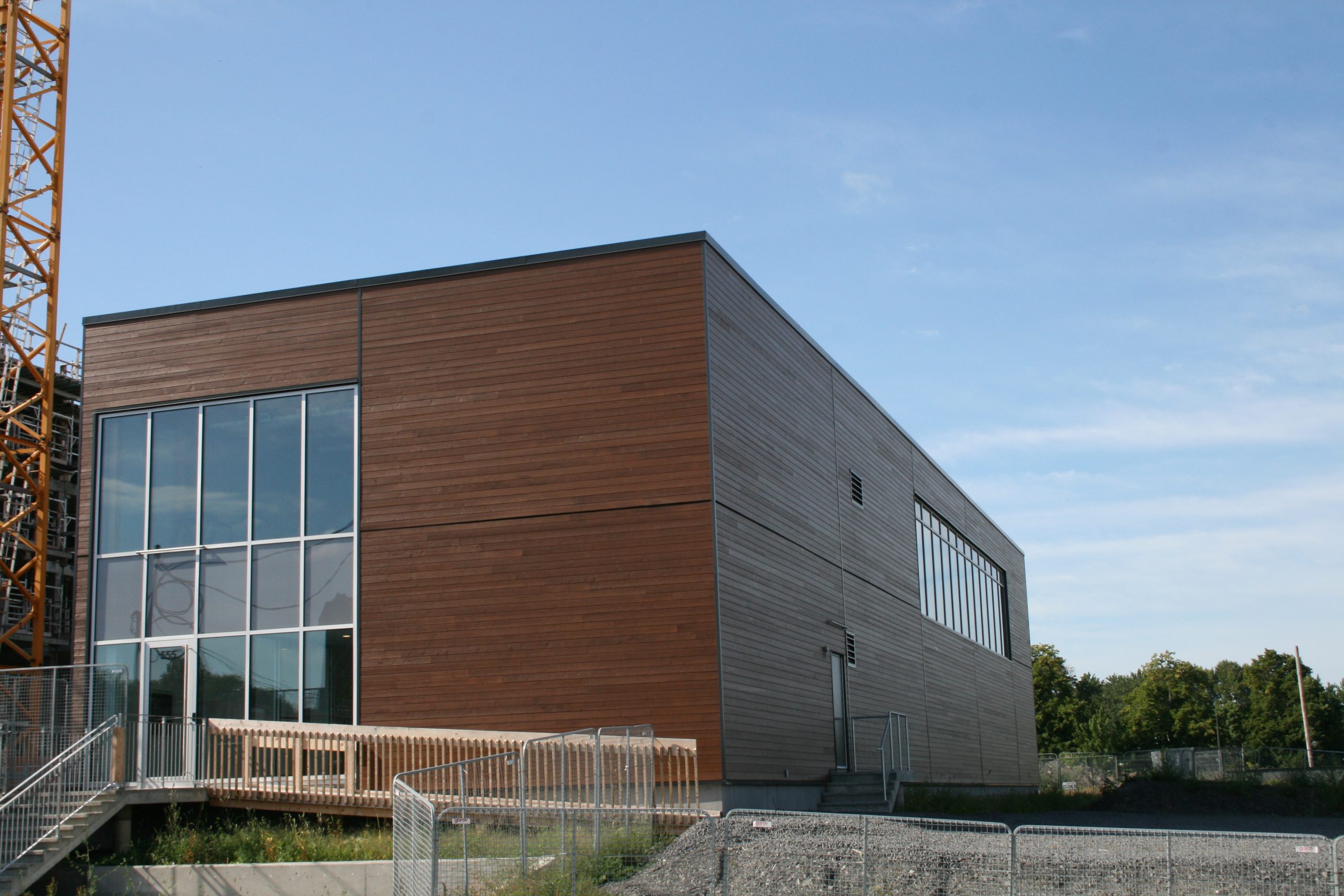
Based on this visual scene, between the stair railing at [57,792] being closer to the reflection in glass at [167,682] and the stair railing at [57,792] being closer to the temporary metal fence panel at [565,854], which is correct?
the reflection in glass at [167,682]

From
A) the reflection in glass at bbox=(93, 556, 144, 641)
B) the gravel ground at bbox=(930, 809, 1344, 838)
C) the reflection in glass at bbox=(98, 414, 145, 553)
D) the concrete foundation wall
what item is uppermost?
the reflection in glass at bbox=(98, 414, 145, 553)

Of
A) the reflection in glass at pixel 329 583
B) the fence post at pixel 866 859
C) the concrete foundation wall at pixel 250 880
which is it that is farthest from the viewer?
the reflection in glass at pixel 329 583

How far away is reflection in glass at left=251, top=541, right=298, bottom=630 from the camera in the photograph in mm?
21156

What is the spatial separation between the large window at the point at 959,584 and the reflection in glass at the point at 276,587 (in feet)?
54.6

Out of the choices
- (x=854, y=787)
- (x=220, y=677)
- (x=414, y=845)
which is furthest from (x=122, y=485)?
(x=854, y=787)

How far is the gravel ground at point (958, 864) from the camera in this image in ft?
40.9

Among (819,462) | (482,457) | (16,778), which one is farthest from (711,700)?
(16,778)

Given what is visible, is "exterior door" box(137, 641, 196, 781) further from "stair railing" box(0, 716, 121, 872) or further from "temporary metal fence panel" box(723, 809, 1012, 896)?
"temporary metal fence panel" box(723, 809, 1012, 896)

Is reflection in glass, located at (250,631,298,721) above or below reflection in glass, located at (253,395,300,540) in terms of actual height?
below

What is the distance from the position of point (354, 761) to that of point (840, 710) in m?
10.3

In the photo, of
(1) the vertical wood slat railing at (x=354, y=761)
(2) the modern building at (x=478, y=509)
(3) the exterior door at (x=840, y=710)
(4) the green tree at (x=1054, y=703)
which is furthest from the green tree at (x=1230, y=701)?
(1) the vertical wood slat railing at (x=354, y=761)

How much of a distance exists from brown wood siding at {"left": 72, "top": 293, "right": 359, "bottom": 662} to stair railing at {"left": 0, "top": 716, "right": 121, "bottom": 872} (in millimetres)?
4993

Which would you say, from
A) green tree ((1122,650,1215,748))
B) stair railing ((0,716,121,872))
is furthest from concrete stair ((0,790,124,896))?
green tree ((1122,650,1215,748))

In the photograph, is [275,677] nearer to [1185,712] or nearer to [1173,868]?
[1173,868]
